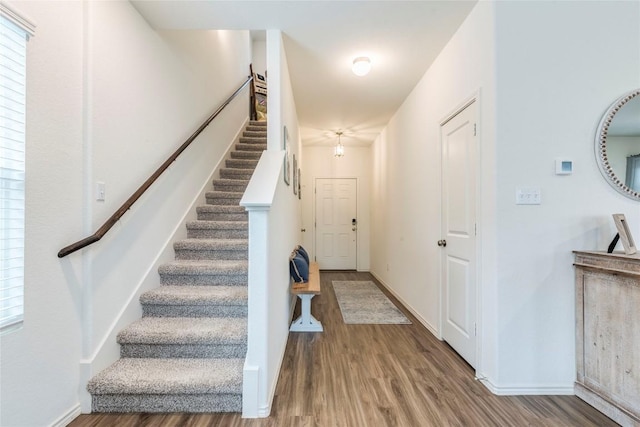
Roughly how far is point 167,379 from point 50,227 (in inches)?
41.4

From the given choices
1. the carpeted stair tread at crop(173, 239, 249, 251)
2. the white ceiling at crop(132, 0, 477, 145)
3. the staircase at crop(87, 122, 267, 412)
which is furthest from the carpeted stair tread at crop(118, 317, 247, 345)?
the white ceiling at crop(132, 0, 477, 145)

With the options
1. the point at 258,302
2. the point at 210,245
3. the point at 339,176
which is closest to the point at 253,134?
the point at 339,176

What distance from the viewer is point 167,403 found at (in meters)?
1.65

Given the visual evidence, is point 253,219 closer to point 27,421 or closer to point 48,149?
point 48,149

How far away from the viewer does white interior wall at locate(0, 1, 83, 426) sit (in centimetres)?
134

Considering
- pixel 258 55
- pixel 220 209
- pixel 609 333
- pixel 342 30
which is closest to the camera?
pixel 609 333

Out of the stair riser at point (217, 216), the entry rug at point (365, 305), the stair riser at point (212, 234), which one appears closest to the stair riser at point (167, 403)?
the stair riser at point (212, 234)

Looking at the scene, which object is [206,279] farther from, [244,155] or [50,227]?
[244,155]

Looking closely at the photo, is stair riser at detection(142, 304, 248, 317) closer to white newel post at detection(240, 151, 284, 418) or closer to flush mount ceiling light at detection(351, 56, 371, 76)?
white newel post at detection(240, 151, 284, 418)

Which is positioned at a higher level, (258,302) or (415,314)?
(258,302)

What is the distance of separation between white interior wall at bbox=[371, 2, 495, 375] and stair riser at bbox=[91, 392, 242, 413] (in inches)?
66.9

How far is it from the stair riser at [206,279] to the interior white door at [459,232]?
176 cm

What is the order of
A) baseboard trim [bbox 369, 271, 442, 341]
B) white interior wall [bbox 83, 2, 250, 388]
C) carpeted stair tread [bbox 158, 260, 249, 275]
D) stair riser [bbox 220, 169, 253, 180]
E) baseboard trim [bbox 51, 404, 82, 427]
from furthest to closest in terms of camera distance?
1. stair riser [bbox 220, 169, 253, 180]
2. baseboard trim [bbox 369, 271, 442, 341]
3. carpeted stair tread [bbox 158, 260, 249, 275]
4. white interior wall [bbox 83, 2, 250, 388]
5. baseboard trim [bbox 51, 404, 82, 427]

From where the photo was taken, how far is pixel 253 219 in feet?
5.43
